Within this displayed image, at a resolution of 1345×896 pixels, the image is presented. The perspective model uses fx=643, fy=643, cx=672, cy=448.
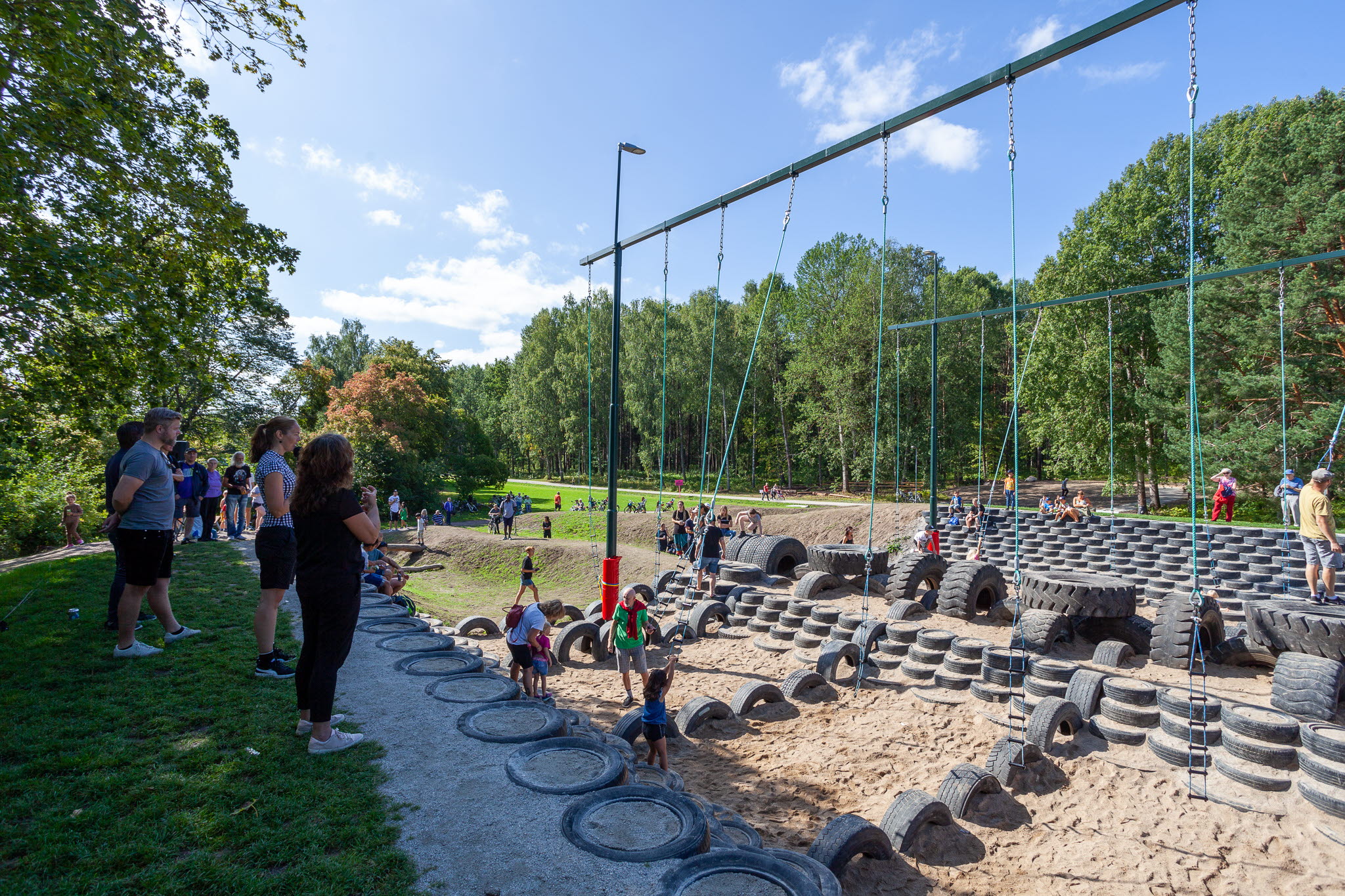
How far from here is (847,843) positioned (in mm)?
4699

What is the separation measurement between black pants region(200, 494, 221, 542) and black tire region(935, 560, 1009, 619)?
15.4 meters

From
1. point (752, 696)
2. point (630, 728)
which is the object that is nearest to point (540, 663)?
point (630, 728)

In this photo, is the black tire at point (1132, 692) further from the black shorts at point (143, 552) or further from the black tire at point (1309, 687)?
the black shorts at point (143, 552)

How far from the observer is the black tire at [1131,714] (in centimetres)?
679

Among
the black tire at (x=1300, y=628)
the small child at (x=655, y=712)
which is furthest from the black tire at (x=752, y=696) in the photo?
the black tire at (x=1300, y=628)

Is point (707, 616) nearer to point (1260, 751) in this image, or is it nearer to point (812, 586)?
point (812, 586)

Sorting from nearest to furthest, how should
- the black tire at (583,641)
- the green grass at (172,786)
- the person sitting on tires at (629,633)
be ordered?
the green grass at (172,786), the person sitting on tires at (629,633), the black tire at (583,641)

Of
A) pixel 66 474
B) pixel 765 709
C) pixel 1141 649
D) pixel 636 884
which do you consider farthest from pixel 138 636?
pixel 66 474

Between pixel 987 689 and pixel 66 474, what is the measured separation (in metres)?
26.7

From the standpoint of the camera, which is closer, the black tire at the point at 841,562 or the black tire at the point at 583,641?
the black tire at the point at 583,641

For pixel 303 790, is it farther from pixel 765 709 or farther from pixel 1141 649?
pixel 1141 649

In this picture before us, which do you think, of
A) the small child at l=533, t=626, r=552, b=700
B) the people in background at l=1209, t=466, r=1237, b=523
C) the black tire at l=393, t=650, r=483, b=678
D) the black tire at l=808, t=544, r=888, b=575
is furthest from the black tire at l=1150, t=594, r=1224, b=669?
the people in background at l=1209, t=466, r=1237, b=523

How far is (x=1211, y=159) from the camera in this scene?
3472cm

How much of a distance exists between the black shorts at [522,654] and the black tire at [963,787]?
477cm
